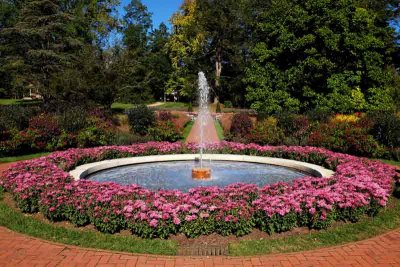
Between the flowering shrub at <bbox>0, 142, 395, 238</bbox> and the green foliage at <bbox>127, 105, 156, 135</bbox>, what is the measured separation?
34.5 feet

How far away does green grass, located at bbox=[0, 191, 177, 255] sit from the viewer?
523 centimetres

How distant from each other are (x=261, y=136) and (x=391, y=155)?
16.6 feet

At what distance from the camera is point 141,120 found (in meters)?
18.3

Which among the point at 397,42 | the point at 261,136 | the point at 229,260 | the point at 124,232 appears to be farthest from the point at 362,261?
the point at 397,42

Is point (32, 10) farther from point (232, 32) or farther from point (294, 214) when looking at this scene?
point (294, 214)

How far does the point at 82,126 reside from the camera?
1551 centimetres

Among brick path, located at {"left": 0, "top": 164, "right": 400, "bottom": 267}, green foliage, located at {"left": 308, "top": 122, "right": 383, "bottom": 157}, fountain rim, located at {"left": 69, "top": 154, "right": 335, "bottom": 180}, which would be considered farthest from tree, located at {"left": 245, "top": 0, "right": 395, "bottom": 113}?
brick path, located at {"left": 0, "top": 164, "right": 400, "bottom": 267}

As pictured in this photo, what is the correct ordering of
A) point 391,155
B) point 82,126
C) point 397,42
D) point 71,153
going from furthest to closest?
point 397,42 < point 82,126 < point 391,155 < point 71,153

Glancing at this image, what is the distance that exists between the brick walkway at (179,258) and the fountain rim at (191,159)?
149 inches

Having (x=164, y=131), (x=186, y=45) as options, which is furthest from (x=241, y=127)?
(x=186, y=45)

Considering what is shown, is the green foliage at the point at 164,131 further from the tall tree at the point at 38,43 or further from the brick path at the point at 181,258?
the tall tree at the point at 38,43

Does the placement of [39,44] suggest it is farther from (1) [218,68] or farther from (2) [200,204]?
(2) [200,204]

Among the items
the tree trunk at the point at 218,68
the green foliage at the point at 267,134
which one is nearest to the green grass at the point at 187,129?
the green foliage at the point at 267,134

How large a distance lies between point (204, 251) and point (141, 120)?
1361cm
